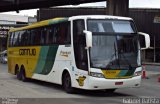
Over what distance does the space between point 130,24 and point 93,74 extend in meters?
2.69

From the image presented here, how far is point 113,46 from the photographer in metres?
16.4

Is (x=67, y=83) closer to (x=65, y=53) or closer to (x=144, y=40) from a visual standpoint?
(x=65, y=53)

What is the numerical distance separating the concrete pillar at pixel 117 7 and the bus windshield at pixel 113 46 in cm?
2225

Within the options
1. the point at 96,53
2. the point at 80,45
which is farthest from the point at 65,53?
the point at 96,53

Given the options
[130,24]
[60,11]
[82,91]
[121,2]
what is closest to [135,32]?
[130,24]

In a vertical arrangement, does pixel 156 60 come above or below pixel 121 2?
below

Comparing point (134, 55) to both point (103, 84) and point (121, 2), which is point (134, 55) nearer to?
point (103, 84)

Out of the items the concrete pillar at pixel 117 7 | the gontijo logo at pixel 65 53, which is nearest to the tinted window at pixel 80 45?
the gontijo logo at pixel 65 53

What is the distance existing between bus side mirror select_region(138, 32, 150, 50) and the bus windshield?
0.37 meters

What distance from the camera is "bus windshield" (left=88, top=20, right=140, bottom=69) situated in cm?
1616

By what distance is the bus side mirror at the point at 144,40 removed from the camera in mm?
17047

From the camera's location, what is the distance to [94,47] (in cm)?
1619

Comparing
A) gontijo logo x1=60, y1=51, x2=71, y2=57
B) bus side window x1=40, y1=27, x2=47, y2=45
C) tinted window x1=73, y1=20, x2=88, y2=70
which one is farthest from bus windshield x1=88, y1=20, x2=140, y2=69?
bus side window x1=40, y1=27, x2=47, y2=45

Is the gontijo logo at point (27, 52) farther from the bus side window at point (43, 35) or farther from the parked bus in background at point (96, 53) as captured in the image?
the parked bus in background at point (96, 53)
